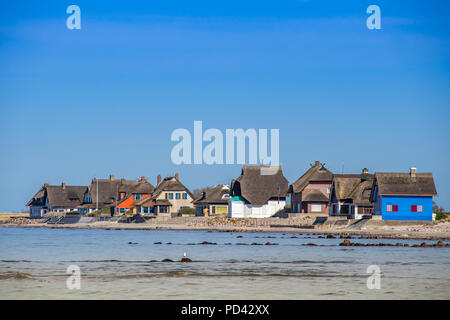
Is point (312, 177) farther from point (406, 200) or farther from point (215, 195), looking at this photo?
point (406, 200)

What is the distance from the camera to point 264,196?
8975 centimetres

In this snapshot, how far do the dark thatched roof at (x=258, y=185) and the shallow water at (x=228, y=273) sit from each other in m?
41.9

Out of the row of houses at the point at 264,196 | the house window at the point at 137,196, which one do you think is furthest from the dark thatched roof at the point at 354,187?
the house window at the point at 137,196

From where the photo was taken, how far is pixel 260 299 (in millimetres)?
22391

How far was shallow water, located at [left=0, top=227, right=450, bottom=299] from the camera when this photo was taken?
2373cm

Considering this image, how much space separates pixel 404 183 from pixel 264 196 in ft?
84.6

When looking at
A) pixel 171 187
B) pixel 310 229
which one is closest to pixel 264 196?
pixel 171 187

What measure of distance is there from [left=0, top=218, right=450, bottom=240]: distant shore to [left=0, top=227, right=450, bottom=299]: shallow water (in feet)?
51.1

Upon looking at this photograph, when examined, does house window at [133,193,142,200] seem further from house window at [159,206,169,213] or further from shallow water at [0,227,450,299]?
shallow water at [0,227,450,299]
